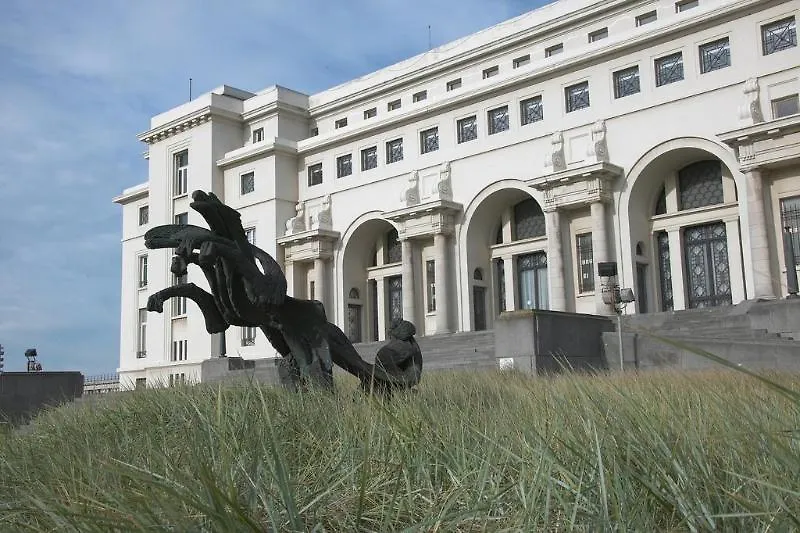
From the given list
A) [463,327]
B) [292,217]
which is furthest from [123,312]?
[463,327]

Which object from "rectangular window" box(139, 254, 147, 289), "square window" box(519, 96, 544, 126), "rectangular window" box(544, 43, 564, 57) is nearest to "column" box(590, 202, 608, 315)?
"square window" box(519, 96, 544, 126)

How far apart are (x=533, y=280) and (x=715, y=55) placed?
1132 cm

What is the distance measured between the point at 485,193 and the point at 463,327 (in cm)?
562

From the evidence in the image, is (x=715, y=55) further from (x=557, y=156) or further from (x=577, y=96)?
(x=557, y=156)

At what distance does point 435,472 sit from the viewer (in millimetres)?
4254

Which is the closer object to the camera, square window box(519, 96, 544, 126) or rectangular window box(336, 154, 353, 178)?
square window box(519, 96, 544, 126)

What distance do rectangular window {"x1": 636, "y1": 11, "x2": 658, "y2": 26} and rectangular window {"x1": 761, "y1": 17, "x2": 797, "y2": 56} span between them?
7.47m

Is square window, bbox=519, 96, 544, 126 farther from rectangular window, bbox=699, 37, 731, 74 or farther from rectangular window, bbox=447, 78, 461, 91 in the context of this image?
rectangular window, bbox=447, 78, 461, 91

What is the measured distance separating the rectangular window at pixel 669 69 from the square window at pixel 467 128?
8.00 m

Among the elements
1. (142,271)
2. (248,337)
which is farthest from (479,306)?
(142,271)

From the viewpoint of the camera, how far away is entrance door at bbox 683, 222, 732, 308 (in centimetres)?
2823

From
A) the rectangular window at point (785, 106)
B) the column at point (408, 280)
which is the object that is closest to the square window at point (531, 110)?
the column at point (408, 280)

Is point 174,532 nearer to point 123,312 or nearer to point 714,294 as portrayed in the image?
point 714,294

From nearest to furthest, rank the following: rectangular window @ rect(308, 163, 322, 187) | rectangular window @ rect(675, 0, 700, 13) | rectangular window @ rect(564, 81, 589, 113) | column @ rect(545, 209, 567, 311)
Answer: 1. column @ rect(545, 209, 567, 311)
2. rectangular window @ rect(564, 81, 589, 113)
3. rectangular window @ rect(675, 0, 700, 13)
4. rectangular window @ rect(308, 163, 322, 187)
